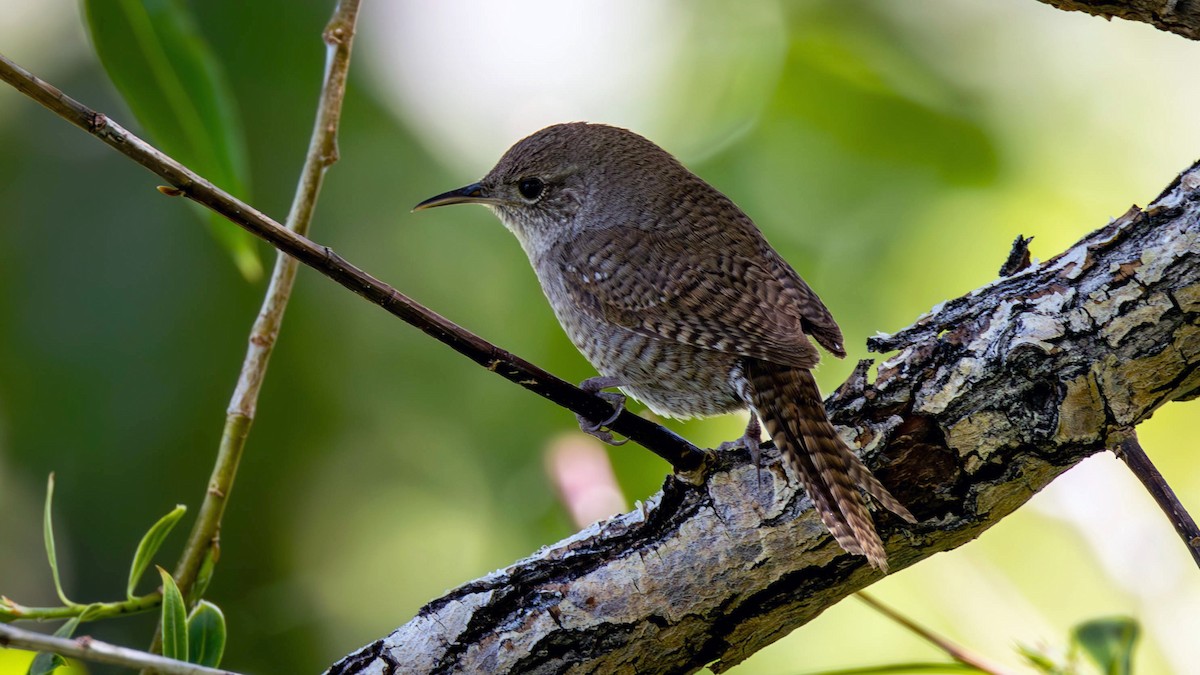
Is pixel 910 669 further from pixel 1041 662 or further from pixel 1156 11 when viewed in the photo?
pixel 1156 11

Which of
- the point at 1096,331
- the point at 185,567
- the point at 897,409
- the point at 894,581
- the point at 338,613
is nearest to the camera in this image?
the point at 1096,331

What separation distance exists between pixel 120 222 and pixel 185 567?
2334mm

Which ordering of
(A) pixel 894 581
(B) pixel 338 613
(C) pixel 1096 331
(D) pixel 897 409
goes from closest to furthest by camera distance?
(C) pixel 1096 331, (D) pixel 897 409, (A) pixel 894 581, (B) pixel 338 613

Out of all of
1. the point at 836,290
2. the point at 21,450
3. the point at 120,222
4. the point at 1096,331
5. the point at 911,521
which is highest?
the point at 120,222

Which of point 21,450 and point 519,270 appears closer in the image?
point 21,450

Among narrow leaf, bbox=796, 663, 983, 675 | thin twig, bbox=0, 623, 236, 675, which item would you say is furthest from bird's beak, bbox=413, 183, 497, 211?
thin twig, bbox=0, 623, 236, 675

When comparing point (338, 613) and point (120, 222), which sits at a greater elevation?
point (120, 222)

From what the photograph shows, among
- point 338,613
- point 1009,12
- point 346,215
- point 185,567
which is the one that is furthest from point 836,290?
point 185,567

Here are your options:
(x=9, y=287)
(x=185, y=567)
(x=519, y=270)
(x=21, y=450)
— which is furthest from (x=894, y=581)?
(x=9, y=287)

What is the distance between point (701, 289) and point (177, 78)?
1.32 metres

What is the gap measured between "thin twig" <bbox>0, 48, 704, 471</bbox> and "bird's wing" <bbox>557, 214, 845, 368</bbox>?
0.64 metres

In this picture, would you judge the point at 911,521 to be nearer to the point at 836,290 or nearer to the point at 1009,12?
the point at 836,290

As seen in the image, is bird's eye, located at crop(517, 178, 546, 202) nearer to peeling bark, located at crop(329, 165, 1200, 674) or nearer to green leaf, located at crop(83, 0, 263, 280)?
green leaf, located at crop(83, 0, 263, 280)

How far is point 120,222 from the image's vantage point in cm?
415
